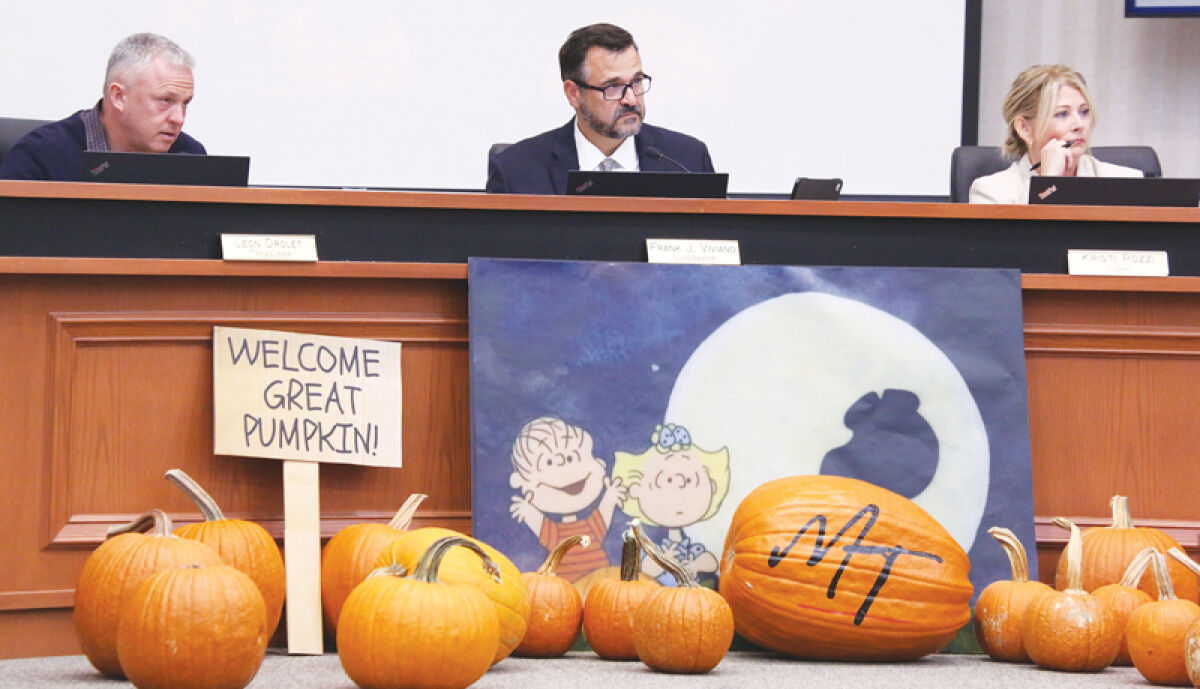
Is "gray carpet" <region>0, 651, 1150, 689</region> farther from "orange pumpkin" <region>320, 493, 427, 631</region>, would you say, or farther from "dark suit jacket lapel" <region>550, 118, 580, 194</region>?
"dark suit jacket lapel" <region>550, 118, 580, 194</region>

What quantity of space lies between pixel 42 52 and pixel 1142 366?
3.09m

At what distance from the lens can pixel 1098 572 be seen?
2.09 metres

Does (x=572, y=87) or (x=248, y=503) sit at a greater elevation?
(x=572, y=87)

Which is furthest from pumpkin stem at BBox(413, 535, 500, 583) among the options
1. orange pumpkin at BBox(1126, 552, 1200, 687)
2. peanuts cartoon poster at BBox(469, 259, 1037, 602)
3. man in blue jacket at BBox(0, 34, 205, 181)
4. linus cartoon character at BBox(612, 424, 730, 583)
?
man in blue jacket at BBox(0, 34, 205, 181)

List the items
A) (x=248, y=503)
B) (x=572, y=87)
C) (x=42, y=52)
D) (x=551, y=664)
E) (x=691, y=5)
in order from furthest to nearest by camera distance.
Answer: (x=691, y=5) < (x=42, y=52) < (x=572, y=87) < (x=248, y=503) < (x=551, y=664)

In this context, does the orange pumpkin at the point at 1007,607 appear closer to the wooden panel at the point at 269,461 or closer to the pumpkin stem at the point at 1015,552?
the pumpkin stem at the point at 1015,552

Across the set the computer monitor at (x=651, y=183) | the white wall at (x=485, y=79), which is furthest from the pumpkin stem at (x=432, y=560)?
the white wall at (x=485, y=79)

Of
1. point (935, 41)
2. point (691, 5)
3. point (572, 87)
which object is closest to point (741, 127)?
point (691, 5)

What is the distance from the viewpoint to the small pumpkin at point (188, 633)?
156 cm

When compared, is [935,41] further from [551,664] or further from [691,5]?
[551,664]

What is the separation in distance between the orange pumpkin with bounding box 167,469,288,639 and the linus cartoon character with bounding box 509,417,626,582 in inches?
15.1

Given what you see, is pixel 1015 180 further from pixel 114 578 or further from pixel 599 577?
pixel 114 578

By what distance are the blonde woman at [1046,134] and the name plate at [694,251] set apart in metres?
1.10

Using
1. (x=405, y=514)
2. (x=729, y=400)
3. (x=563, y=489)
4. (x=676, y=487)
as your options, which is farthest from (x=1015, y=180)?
(x=405, y=514)
